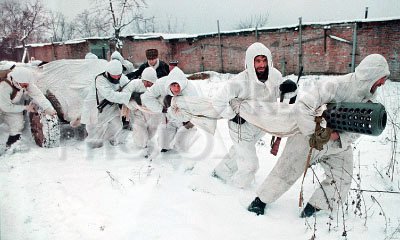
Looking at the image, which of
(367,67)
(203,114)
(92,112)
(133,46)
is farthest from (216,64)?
(367,67)

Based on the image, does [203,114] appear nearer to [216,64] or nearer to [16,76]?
[16,76]

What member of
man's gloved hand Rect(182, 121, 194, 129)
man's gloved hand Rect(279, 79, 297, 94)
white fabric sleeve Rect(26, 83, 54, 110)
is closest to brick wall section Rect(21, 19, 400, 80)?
man's gloved hand Rect(182, 121, 194, 129)

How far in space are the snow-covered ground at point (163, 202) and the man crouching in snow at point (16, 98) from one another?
2.64 ft

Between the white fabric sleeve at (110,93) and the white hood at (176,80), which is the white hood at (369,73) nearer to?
the white hood at (176,80)

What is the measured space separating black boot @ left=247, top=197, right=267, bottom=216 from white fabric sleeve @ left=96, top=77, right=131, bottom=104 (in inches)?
107

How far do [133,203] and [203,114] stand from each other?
1.26 m

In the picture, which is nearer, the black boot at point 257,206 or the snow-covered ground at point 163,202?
the snow-covered ground at point 163,202

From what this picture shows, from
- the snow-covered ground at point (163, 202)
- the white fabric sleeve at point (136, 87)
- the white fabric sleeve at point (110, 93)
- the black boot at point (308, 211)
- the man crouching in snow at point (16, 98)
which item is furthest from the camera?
the man crouching in snow at point (16, 98)

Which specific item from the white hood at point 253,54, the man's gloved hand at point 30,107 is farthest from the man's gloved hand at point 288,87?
the man's gloved hand at point 30,107

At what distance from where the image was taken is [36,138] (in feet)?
17.8

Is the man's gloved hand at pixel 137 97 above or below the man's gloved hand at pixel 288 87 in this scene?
below

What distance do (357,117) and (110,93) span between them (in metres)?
3.73

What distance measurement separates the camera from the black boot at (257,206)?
119 inches

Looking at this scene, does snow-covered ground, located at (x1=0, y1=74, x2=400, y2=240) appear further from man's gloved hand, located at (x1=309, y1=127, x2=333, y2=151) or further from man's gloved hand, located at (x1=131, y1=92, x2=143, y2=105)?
man's gloved hand, located at (x1=131, y1=92, x2=143, y2=105)
